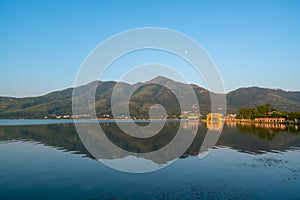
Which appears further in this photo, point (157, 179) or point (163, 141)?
point (163, 141)

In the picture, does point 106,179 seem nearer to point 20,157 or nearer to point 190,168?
point 190,168

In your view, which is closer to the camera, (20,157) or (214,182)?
(214,182)

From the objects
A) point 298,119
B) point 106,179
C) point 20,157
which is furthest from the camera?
point 298,119

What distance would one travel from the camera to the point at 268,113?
155 metres

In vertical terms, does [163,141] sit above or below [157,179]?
above

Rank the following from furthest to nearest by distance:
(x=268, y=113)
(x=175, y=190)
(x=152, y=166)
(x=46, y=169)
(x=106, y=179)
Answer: (x=268, y=113) → (x=152, y=166) → (x=46, y=169) → (x=106, y=179) → (x=175, y=190)

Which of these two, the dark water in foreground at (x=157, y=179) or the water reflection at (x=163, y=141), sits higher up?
the water reflection at (x=163, y=141)

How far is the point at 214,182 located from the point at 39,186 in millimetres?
16002

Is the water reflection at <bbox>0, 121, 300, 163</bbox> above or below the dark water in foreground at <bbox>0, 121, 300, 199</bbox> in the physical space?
above

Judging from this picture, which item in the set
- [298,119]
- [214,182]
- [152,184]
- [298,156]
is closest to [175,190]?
[152,184]

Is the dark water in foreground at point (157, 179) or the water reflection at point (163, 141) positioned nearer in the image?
the dark water in foreground at point (157, 179)

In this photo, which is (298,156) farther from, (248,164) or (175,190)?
(175,190)

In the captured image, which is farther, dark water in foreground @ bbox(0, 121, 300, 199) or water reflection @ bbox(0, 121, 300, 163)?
water reflection @ bbox(0, 121, 300, 163)

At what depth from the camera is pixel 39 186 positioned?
2223 centimetres
